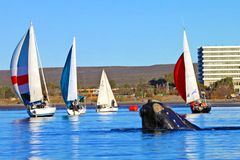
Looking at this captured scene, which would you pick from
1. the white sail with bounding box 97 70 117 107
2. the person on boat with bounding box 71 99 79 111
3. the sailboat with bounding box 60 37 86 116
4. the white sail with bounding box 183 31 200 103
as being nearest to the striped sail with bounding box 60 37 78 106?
the sailboat with bounding box 60 37 86 116

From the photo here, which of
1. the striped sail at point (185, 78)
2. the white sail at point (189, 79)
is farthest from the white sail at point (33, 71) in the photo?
the white sail at point (189, 79)

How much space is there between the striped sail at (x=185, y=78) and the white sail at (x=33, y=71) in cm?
1781

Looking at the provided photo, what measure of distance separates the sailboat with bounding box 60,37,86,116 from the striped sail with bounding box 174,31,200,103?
1246cm

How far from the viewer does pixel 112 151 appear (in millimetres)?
37719

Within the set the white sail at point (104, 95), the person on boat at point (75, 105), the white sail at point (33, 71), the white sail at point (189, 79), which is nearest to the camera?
the white sail at point (33, 71)

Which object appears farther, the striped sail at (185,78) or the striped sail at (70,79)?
the striped sail at (70,79)

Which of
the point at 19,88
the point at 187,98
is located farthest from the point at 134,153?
the point at 187,98

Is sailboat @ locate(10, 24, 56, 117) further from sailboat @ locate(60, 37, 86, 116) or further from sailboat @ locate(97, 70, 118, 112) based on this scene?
sailboat @ locate(97, 70, 118, 112)

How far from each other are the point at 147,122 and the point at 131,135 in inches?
103

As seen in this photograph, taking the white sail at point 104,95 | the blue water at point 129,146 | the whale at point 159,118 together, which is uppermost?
the white sail at point 104,95

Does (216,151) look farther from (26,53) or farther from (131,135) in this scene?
(26,53)

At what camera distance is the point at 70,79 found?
107250mm

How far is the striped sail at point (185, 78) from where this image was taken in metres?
106

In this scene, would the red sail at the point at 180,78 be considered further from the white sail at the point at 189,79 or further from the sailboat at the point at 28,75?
the sailboat at the point at 28,75
